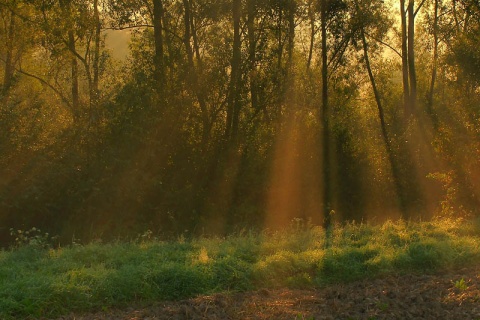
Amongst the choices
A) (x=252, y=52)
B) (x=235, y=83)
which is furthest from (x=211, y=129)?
(x=252, y=52)

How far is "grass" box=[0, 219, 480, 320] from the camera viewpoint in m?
6.55

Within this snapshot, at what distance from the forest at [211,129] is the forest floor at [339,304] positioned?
961 cm

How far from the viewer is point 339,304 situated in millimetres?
6430

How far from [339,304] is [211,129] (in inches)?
561

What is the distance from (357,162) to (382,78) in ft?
48.0

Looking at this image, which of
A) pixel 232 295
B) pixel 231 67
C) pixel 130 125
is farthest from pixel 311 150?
pixel 232 295

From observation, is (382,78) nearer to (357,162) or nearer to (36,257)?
(357,162)

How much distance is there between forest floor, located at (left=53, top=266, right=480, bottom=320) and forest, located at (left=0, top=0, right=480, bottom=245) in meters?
9.61

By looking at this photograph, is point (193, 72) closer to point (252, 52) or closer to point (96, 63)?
point (252, 52)

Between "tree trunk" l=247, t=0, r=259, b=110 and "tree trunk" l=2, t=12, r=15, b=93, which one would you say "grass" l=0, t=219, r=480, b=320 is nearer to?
"tree trunk" l=247, t=0, r=259, b=110

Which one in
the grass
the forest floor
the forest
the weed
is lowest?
the forest floor

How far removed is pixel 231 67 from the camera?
19906 millimetres

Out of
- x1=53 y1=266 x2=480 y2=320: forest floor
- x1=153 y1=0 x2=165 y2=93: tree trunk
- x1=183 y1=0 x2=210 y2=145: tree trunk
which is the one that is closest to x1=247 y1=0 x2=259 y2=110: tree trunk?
x1=183 y1=0 x2=210 y2=145: tree trunk

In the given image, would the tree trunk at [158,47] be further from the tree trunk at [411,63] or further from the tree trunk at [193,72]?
the tree trunk at [411,63]
